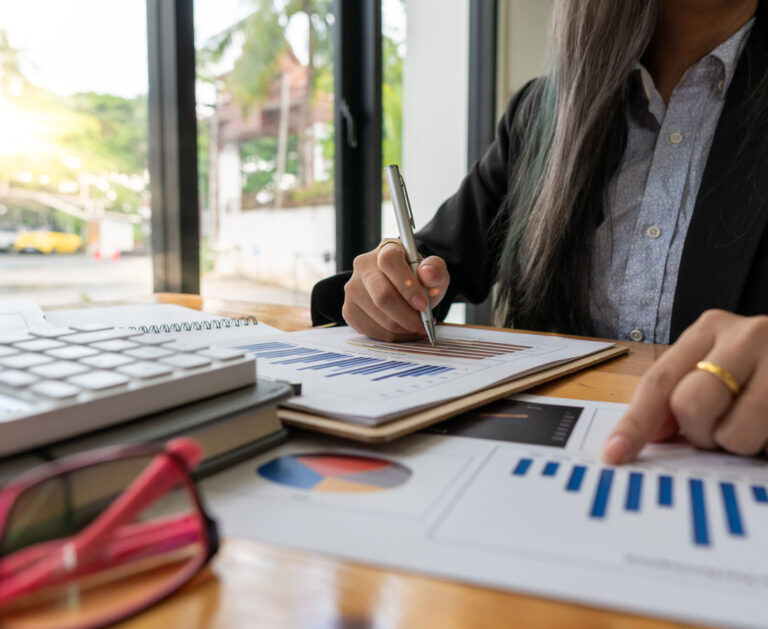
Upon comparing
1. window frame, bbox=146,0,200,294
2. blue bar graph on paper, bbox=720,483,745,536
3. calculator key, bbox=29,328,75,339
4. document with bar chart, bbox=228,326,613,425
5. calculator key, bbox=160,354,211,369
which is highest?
window frame, bbox=146,0,200,294

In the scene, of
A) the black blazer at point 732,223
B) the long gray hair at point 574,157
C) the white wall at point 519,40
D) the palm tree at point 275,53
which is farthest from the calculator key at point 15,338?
the white wall at point 519,40

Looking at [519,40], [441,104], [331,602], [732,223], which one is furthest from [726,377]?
[519,40]

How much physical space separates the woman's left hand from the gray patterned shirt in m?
0.52

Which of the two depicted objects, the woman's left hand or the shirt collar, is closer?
the woman's left hand

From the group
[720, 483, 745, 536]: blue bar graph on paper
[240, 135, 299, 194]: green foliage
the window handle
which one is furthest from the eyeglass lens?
the window handle

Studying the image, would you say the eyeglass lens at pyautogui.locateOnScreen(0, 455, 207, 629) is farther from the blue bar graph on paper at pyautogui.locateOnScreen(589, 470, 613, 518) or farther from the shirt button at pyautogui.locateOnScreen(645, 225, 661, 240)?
the shirt button at pyautogui.locateOnScreen(645, 225, 661, 240)

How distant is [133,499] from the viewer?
0.65ft

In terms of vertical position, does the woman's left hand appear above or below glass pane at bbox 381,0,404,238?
below

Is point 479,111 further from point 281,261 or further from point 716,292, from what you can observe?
point 716,292

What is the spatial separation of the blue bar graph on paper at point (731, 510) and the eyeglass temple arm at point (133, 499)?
21 centimetres

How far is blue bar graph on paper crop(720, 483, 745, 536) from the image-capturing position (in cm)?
24

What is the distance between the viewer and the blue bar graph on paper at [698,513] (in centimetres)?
23

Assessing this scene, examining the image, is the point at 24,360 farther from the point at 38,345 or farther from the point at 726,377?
the point at 726,377

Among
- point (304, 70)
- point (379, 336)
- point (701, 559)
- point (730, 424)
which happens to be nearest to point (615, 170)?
point (379, 336)
